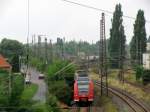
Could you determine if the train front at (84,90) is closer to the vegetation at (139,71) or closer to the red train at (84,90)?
the red train at (84,90)

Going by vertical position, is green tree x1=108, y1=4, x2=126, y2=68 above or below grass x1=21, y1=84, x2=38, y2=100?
above

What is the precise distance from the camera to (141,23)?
250 ft

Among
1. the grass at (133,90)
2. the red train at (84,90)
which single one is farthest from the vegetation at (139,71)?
the red train at (84,90)

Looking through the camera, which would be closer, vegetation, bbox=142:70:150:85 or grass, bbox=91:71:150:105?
grass, bbox=91:71:150:105

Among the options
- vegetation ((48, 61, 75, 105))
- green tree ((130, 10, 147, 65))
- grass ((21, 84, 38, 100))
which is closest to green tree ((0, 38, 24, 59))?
green tree ((130, 10, 147, 65))

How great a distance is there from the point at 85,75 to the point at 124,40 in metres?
38.7

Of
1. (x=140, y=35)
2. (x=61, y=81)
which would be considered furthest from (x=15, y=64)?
(x=61, y=81)

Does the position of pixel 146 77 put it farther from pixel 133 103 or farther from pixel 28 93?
pixel 28 93

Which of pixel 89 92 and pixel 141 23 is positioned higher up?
pixel 141 23

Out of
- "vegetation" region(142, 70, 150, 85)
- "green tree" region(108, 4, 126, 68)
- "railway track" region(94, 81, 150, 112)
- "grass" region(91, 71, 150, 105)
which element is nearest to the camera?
"railway track" region(94, 81, 150, 112)

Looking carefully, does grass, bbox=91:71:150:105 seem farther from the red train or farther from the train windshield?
the train windshield

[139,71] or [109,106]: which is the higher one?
[139,71]

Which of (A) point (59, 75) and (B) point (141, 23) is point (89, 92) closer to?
(A) point (59, 75)

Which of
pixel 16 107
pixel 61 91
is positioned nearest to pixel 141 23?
pixel 61 91
